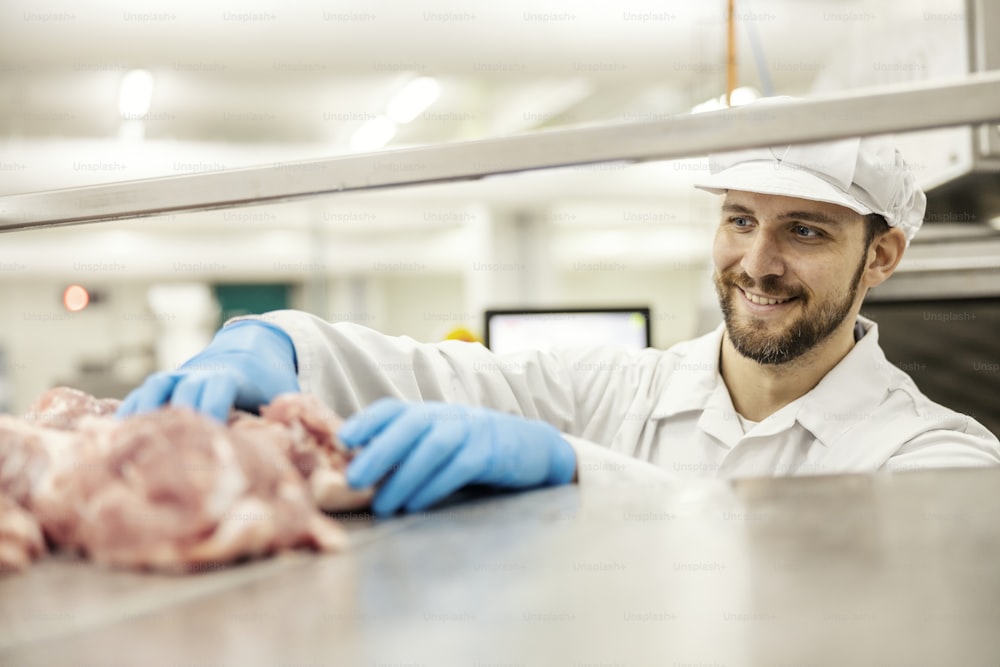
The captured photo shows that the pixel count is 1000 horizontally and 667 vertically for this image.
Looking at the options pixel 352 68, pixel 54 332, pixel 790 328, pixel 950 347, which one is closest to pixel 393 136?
pixel 352 68

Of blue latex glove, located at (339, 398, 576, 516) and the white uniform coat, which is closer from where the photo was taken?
blue latex glove, located at (339, 398, 576, 516)

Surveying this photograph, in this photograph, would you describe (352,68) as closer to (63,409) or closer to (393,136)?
(393,136)

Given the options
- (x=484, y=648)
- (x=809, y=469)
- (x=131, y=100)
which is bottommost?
(x=809, y=469)

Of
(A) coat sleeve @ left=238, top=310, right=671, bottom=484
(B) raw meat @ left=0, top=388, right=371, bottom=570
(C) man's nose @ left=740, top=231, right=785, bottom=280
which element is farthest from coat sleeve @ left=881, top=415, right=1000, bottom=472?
(B) raw meat @ left=0, top=388, right=371, bottom=570

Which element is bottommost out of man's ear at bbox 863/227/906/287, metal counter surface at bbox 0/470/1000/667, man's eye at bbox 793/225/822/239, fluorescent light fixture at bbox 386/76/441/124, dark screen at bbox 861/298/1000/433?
dark screen at bbox 861/298/1000/433

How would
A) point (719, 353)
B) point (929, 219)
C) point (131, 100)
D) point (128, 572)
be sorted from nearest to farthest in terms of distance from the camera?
point (128, 572) → point (719, 353) → point (929, 219) → point (131, 100)

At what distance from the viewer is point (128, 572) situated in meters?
0.72

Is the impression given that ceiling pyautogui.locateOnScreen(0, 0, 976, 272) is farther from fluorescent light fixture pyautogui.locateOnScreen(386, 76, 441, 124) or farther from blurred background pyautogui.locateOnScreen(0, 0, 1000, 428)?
fluorescent light fixture pyautogui.locateOnScreen(386, 76, 441, 124)

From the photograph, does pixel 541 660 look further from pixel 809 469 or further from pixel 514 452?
pixel 809 469

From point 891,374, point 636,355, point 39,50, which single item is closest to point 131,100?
point 39,50

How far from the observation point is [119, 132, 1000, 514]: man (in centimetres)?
154

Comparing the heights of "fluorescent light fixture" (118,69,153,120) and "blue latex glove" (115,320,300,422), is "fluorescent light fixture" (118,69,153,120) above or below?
above

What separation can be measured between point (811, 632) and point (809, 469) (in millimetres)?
1176

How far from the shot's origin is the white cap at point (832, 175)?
5.49 feet
